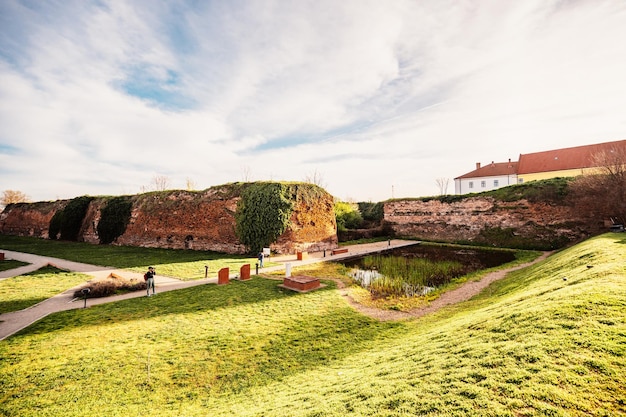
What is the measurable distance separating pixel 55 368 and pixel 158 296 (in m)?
4.39

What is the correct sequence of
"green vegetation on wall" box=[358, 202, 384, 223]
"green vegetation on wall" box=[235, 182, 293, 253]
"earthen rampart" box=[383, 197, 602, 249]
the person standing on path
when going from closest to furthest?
1. the person standing on path
2. "earthen rampart" box=[383, 197, 602, 249]
3. "green vegetation on wall" box=[235, 182, 293, 253]
4. "green vegetation on wall" box=[358, 202, 384, 223]

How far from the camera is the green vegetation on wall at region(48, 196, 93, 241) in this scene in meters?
29.4

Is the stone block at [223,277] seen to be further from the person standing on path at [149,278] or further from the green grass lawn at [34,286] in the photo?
the green grass lawn at [34,286]

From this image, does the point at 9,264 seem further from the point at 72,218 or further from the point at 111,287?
the point at 72,218

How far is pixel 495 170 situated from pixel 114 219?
176 ft

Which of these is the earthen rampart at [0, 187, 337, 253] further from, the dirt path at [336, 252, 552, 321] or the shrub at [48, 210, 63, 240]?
the dirt path at [336, 252, 552, 321]

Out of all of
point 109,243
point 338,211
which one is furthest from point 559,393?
point 109,243

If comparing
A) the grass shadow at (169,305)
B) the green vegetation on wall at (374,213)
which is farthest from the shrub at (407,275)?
the green vegetation on wall at (374,213)

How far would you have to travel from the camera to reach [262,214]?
64.0 ft

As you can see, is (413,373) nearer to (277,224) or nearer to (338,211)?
(277,224)

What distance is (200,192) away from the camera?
22.7m

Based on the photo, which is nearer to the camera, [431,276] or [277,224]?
[431,276]

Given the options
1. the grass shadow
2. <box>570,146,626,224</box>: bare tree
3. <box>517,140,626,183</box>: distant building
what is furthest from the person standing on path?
<box>517,140,626,183</box>: distant building

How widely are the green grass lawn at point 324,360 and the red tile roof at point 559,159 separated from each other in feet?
124
